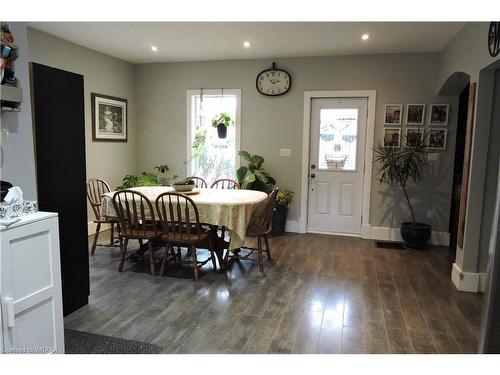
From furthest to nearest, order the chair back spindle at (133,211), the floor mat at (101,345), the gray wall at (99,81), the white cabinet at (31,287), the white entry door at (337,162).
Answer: the white entry door at (337,162) → the gray wall at (99,81) → the chair back spindle at (133,211) → the floor mat at (101,345) → the white cabinet at (31,287)

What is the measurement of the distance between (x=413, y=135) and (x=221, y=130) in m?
2.72

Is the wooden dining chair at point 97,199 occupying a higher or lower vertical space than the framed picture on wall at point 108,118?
lower

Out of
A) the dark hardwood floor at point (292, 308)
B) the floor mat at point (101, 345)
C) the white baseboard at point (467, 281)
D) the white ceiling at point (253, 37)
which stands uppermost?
the white ceiling at point (253, 37)

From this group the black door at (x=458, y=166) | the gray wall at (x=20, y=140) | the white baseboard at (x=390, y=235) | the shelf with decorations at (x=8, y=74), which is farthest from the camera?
the white baseboard at (x=390, y=235)

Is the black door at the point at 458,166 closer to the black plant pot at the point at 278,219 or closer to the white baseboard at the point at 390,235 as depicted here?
the white baseboard at the point at 390,235

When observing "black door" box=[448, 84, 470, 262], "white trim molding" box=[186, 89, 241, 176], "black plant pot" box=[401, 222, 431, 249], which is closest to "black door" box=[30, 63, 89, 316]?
"white trim molding" box=[186, 89, 241, 176]

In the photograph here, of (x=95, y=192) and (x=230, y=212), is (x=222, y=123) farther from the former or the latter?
(x=230, y=212)

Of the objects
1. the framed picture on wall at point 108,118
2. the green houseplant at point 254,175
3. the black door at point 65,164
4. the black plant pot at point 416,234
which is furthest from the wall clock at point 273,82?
the black door at point 65,164

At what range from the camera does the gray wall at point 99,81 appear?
4395 millimetres

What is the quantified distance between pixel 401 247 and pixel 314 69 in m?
2.76

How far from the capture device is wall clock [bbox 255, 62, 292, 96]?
17.7ft

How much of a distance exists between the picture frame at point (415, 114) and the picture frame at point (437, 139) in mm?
206

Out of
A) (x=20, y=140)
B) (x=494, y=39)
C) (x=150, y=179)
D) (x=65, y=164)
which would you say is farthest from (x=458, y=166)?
(x=20, y=140)

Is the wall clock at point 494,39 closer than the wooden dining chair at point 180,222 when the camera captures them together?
Yes
